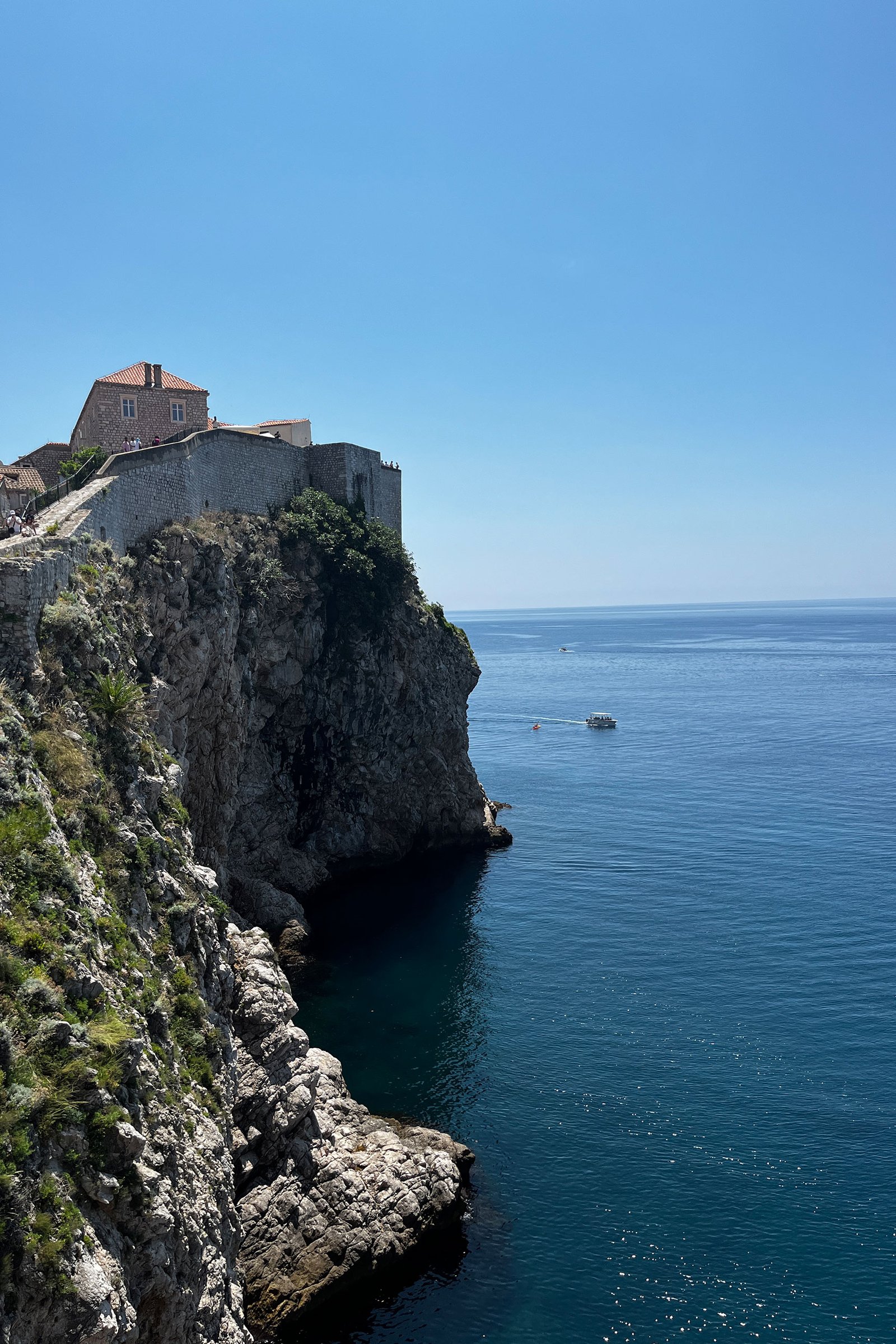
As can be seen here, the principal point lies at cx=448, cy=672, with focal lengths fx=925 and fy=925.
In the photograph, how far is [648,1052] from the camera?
3173cm

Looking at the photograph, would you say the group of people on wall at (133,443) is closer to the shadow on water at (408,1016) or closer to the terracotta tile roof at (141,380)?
the terracotta tile roof at (141,380)

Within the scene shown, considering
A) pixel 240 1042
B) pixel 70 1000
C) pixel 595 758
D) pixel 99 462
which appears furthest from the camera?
pixel 595 758

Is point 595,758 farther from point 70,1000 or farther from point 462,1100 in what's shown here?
point 70,1000

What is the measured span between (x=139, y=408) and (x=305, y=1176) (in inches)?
1357

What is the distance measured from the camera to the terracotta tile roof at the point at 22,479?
41.4 metres

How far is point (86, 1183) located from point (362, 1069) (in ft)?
63.3

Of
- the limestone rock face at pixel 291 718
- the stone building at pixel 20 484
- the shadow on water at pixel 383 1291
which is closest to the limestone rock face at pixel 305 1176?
the shadow on water at pixel 383 1291

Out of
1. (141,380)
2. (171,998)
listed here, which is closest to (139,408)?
(141,380)

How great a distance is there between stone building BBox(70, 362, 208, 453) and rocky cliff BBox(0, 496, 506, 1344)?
253 inches

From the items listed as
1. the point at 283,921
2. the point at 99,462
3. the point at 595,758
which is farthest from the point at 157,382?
the point at 595,758

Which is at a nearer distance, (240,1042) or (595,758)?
(240,1042)

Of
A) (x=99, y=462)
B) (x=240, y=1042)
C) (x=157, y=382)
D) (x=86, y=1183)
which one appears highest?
(x=157, y=382)

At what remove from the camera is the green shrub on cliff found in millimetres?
48656

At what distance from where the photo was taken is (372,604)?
2014 inches
